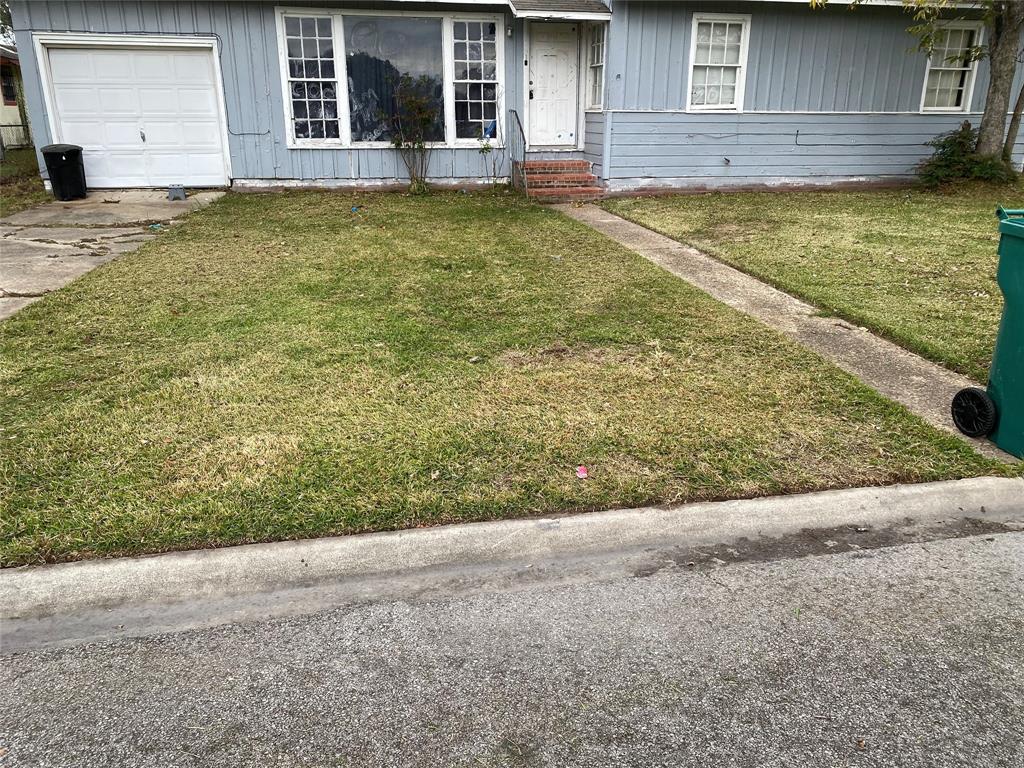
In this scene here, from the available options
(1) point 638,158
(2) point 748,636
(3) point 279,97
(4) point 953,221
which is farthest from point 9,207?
(4) point 953,221

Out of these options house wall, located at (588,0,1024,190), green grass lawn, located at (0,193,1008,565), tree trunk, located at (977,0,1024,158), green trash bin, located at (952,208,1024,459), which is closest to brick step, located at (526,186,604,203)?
house wall, located at (588,0,1024,190)

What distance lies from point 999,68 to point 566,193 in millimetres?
8232

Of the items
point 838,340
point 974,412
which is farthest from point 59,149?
point 974,412

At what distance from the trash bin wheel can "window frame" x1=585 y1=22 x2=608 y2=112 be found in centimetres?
1104

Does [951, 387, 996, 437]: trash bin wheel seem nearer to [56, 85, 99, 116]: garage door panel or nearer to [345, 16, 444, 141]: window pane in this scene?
[345, 16, 444, 141]: window pane

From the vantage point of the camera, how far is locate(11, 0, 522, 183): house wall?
1323 centimetres

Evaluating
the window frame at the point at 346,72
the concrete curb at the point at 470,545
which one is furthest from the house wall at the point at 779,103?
the concrete curb at the point at 470,545

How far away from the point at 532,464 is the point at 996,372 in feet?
8.14

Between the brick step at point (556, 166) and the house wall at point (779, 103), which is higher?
the house wall at point (779, 103)

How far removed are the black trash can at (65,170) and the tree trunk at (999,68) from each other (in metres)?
16.7

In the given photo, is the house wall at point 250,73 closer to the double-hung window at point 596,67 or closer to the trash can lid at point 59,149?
the trash can lid at point 59,149

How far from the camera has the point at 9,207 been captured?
1287 centimetres

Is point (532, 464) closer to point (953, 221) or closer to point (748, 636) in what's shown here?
point (748, 636)

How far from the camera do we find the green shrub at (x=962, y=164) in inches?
558
